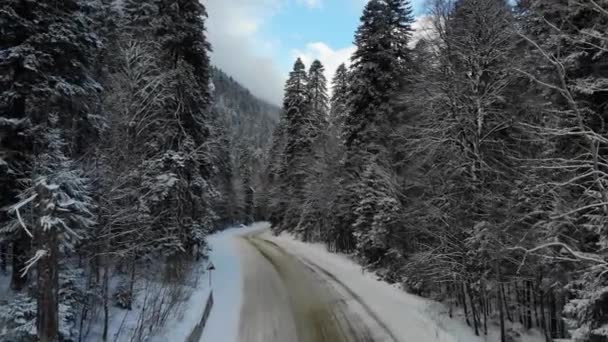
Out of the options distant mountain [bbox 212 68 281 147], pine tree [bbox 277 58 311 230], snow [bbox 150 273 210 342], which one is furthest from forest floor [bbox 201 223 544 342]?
distant mountain [bbox 212 68 281 147]

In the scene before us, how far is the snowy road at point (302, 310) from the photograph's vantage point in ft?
34.0

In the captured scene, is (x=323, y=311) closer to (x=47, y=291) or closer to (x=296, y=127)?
(x=47, y=291)

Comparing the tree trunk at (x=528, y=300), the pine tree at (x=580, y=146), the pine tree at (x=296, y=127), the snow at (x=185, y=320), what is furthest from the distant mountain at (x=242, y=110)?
the pine tree at (x=580, y=146)

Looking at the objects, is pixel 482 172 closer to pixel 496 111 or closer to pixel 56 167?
pixel 496 111

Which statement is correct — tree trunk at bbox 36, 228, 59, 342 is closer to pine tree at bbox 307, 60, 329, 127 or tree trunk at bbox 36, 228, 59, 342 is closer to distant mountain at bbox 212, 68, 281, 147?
pine tree at bbox 307, 60, 329, 127

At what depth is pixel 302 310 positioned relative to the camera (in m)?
12.8

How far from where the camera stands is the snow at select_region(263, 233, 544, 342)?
396 inches

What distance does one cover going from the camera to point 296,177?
3684cm

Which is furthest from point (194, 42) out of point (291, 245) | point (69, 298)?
point (291, 245)

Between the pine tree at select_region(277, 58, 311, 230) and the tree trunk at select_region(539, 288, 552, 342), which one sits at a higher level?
the pine tree at select_region(277, 58, 311, 230)

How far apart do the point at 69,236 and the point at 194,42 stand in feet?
39.9

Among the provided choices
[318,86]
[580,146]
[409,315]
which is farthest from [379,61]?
[318,86]

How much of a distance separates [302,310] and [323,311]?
74cm

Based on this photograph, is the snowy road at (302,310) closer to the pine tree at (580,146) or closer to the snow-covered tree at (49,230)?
the pine tree at (580,146)
